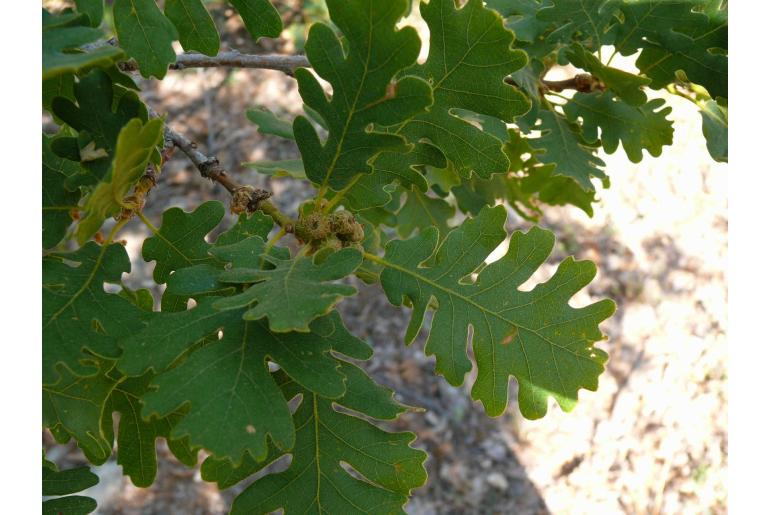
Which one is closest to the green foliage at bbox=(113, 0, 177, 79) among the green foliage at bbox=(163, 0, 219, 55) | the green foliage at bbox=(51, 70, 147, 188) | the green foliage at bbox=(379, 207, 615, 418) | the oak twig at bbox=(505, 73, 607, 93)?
the green foliage at bbox=(163, 0, 219, 55)

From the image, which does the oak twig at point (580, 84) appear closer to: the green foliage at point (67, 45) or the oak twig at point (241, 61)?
the oak twig at point (241, 61)

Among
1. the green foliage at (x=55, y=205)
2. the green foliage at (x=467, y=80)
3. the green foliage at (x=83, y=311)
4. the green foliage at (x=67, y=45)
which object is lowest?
the green foliage at (x=83, y=311)

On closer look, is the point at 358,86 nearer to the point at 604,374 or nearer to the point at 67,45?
the point at 67,45

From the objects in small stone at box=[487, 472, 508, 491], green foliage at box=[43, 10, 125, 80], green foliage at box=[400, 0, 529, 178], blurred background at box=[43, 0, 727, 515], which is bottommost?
small stone at box=[487, 472, 508, 491]

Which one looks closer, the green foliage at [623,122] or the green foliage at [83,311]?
the green foliage at [83,311]

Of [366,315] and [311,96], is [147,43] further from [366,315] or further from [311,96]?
[366,315]

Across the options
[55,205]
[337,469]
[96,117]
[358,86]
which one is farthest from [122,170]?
→ [337,469]

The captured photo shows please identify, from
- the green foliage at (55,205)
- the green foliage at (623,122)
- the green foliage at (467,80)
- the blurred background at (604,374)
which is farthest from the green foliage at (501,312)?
the blurred background at (604,374)

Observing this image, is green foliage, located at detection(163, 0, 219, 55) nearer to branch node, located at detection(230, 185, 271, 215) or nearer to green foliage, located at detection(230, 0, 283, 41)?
green foliage, located at detection(230, 0, 283, 41)
